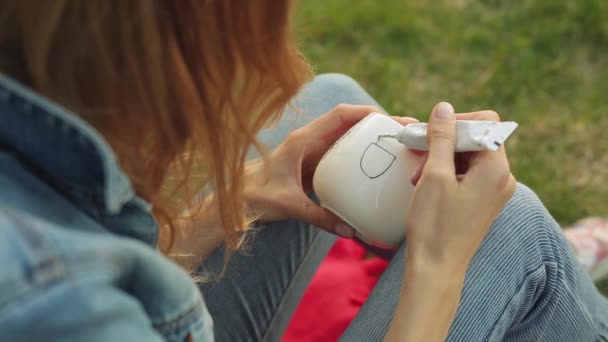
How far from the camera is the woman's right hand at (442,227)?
2.18ft

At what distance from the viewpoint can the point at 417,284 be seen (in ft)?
2.23

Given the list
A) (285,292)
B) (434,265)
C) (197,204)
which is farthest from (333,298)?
(434,265)

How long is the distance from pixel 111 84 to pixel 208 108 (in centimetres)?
10

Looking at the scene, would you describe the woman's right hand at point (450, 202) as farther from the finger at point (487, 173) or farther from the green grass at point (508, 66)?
the green grass at point (508, 66)

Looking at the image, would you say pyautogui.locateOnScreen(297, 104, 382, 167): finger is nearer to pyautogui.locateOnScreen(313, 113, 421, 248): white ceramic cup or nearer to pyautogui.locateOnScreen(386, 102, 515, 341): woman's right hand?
pyautogui.locateOnScreen(313, 113, 421, 248): white ceramic cup

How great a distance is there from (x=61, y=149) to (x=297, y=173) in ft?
1.39

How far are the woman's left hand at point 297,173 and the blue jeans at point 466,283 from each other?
0.04 meters

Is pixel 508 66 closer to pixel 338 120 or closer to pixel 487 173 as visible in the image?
pixel 338 120

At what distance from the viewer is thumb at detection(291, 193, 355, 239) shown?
0.84 m

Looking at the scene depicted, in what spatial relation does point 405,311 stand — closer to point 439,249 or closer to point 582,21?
point 439,249

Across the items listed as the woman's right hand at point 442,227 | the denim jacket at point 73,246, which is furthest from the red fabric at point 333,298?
the denim jacket at point 73,246

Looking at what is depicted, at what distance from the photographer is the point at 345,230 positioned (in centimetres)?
84

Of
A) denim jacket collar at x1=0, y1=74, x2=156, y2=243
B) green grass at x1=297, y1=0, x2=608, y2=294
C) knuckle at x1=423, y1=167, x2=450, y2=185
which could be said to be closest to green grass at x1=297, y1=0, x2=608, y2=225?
green grass at x1=297, y1=0, x2=608, y2=294

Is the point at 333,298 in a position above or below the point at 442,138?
below
